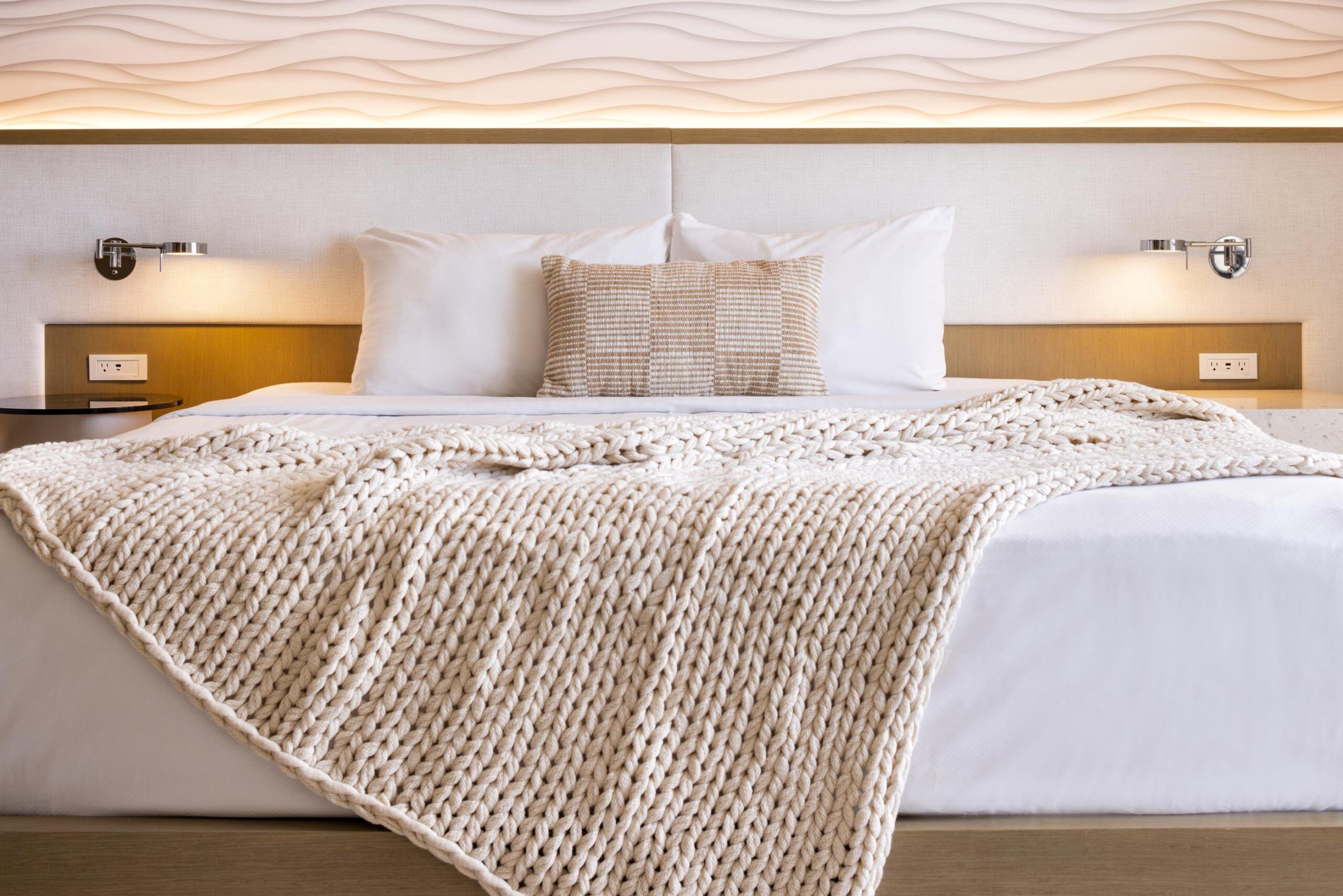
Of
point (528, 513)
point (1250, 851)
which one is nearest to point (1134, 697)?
point (1250, 851)

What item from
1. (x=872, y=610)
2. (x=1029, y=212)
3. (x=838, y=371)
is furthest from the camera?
(x=1029, y=212)

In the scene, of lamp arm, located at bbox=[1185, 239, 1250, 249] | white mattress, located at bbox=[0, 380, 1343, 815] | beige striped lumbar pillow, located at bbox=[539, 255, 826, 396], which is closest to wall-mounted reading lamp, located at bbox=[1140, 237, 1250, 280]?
lamp arm, located at bbox=[1185, 239, 1250, 249]

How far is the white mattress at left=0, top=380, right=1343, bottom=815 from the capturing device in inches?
34.7

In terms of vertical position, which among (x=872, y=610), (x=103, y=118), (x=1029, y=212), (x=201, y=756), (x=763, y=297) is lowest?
(x=201, y=756)

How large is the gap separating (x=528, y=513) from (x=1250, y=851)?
0.72m

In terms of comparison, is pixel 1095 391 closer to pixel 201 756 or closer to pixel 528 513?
pixel 528 513

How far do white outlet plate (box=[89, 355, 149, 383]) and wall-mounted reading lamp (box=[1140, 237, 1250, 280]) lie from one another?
2798 millimetres

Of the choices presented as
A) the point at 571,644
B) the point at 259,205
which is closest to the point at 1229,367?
the point at 571,644

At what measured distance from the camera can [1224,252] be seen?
2.71 m

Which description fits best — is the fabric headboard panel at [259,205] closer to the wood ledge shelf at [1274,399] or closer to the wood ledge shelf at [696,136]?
the wood ledge shelf at [696,136]

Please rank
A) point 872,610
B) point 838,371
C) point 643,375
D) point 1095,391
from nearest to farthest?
point 872,610, point 1095,391, point 643,375, point 838,371

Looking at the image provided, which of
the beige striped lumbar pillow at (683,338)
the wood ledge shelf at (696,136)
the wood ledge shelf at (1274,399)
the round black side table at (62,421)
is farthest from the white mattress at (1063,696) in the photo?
the wood ledge shelf at (696,136)

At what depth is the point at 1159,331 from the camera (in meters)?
2.76

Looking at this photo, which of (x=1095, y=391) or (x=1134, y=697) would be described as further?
→ (x=1095, y=391)
